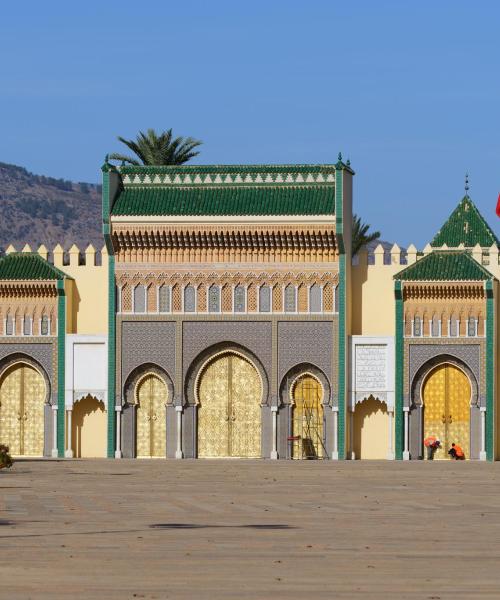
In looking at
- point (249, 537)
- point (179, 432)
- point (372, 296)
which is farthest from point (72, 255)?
point (249, 537)

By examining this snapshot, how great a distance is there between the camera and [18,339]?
2138 inches

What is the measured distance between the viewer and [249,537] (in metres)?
22.4

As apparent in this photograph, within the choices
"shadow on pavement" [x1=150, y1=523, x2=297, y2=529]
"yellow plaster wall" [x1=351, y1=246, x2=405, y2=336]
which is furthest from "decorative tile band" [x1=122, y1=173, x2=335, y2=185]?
"shadow on pavement" [x1=150, y1=523, x2=297, y2=529]

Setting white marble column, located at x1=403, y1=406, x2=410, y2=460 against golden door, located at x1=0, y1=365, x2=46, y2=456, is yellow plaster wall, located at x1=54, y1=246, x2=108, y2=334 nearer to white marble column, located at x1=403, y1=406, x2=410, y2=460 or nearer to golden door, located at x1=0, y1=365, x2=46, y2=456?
golden door, located at x1=0, y1=365, x2=46, y2=456

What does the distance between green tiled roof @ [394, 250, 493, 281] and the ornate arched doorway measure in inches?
212

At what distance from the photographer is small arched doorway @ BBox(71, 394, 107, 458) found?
5441 centimetres

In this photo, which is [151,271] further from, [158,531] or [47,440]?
[158,531]

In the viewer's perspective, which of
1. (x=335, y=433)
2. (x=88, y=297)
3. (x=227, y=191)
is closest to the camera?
(x=335, y=433)

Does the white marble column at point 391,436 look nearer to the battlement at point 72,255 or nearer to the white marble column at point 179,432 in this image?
the white marble column at point 179,432

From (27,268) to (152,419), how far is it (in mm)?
5900

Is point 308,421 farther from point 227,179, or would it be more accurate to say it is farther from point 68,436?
point 227,179

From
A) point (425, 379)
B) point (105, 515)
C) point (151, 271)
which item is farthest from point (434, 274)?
point (105, 515)

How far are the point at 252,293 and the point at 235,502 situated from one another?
2343 cm

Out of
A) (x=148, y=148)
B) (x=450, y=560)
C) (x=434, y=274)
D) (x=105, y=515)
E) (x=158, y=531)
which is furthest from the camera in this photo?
(x=148, y=148)
